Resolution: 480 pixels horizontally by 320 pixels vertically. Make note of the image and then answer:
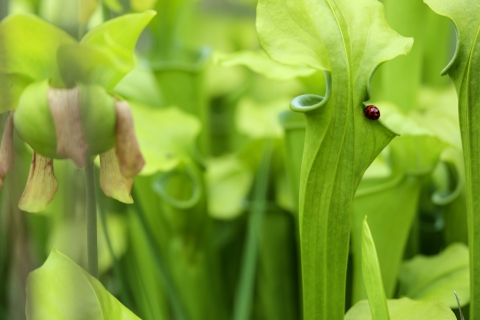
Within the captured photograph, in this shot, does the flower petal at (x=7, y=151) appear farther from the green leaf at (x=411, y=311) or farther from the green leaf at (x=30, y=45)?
the green leaf at (x=411, y=311)

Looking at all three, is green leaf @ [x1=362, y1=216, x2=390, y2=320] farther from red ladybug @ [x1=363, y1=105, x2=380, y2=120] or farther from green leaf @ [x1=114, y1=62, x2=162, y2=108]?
green leaf @ [x1=114, y1=62, x2=162, y2=108]

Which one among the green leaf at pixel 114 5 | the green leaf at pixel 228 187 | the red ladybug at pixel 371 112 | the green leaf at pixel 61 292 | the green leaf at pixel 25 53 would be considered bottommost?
the green leaf at pixel 228 187

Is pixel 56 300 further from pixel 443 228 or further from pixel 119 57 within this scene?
pixel 443 228

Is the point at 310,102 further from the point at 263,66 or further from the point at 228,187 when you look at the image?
the point at 228,187

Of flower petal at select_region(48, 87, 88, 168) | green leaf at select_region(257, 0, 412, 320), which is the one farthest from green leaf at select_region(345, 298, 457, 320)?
flower petal at select_region(48, 87, 88, 168)

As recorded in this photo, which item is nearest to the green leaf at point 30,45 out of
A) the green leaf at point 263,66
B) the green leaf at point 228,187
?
the green leaf at point 263,66

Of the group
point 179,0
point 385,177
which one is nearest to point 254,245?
point 385,177
